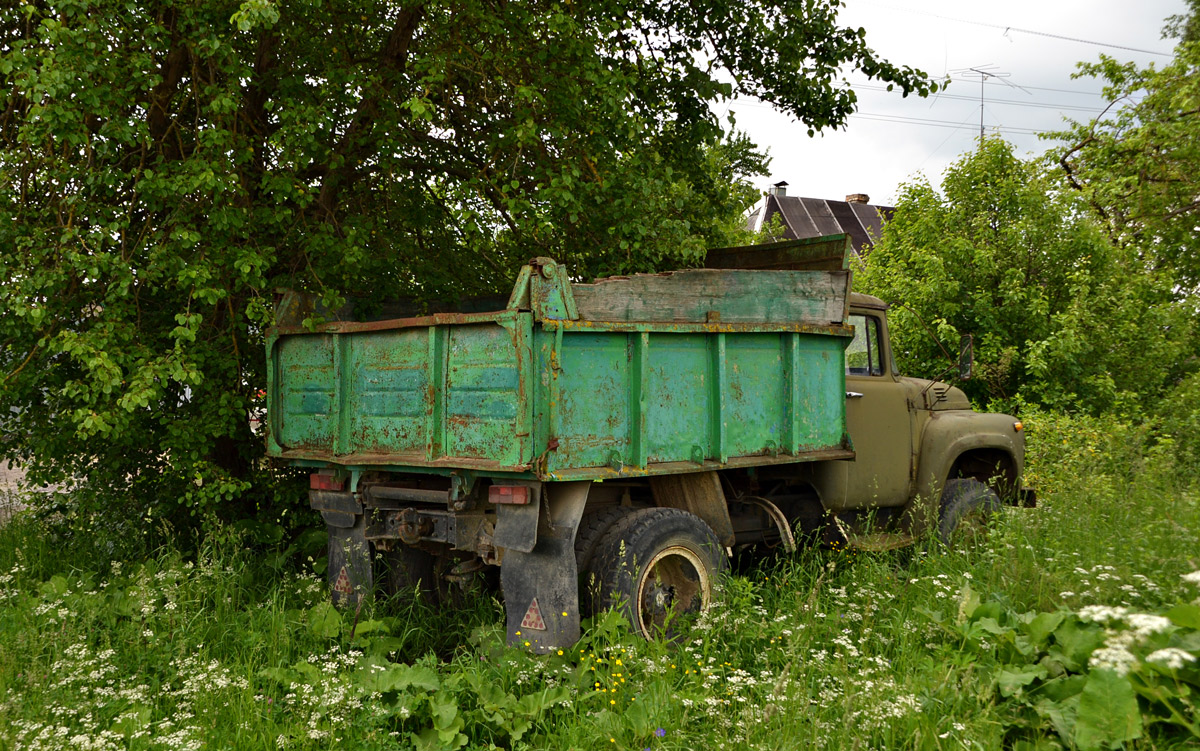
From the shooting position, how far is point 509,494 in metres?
4.49

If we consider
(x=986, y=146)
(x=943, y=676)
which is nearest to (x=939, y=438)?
(x=943, y=676)

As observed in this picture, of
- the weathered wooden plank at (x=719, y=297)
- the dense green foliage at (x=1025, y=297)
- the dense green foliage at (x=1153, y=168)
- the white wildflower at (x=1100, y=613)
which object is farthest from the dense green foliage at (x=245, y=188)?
the dense green foliage at (x=1153, y=168)

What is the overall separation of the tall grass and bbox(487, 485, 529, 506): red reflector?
28.9 inches

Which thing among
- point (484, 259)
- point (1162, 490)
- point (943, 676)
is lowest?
point (943, 676)

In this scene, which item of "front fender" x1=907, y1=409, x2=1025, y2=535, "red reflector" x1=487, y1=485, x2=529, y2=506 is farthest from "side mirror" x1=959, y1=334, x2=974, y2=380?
"red reflector" x1=487, y1=485, x2=529, y2=506

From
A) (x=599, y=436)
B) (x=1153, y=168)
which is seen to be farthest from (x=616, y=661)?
(x=1153, y=168)

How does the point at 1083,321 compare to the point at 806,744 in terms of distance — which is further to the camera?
the point at 1083,321

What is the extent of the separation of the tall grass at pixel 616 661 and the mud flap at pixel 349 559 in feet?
0.47

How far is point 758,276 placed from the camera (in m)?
5.48

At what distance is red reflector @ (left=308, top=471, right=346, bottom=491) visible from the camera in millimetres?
5559

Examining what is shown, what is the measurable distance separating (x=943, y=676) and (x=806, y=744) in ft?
2.55

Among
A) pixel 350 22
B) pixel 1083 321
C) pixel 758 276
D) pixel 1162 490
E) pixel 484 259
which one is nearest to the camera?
pixel 758 276

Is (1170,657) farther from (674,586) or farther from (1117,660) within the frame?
(674,586)

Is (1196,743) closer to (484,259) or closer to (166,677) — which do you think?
(166,677)
